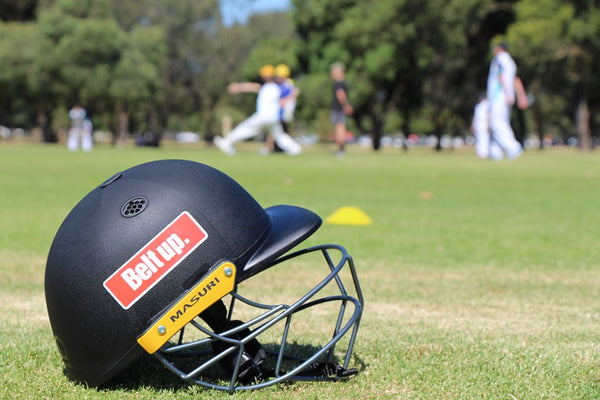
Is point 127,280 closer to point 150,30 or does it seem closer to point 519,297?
point 519,297

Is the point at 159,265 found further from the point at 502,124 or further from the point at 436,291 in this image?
the point at 502,124

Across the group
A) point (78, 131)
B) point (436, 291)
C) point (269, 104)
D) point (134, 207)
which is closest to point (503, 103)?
point (269, 104)

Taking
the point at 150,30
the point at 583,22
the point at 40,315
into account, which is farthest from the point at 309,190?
the point at 150,30

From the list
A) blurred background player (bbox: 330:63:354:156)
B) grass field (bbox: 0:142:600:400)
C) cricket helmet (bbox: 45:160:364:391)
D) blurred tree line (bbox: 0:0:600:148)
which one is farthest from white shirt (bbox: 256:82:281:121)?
blurred tree line (bbox: 0:0:600:148)

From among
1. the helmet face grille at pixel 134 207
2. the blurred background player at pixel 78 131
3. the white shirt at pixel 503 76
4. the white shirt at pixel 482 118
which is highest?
the white shirt at pixel 503 76

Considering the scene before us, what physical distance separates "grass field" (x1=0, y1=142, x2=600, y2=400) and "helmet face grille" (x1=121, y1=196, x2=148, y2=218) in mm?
685

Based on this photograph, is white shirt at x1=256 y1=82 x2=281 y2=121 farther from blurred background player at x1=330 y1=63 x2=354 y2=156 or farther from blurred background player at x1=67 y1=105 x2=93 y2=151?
blurred background player at x1=67 y1=105 x2=93 y2=151

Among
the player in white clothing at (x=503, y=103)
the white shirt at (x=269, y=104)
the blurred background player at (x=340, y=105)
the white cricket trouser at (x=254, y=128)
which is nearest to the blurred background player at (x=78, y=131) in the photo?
the white cricket trouser at (x=254, y=128)

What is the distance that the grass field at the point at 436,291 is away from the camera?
10.2 ft

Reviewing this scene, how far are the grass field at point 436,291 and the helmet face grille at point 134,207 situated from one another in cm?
69

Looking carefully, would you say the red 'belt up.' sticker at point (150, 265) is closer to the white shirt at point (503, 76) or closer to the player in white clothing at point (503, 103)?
the player in white clothing at point (503, 103)

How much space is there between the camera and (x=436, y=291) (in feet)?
17.3

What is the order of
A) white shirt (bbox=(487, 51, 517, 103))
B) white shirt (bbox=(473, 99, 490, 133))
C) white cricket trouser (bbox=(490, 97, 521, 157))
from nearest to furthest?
white cricket trouser (bbox=(490, 97, 521, 157)), white shirt (bbox=(487, 51, 517, 103)), white shirt (bbox=(473, 99, 490, 133))

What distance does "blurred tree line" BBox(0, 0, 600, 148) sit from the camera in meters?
44.3
